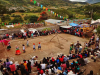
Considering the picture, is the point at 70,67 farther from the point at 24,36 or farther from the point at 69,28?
the point at 69,28

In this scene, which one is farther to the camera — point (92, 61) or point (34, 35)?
point (34, 35)

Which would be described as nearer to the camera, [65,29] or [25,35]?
[25,35]

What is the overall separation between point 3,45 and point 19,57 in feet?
15.1

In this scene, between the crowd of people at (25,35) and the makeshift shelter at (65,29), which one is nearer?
the crowd of people at (25,35)

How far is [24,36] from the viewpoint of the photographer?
17.2 m

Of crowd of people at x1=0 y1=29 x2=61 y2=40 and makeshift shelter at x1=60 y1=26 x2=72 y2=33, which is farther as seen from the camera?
makeshift shelter at x1=60 y1=26 x2=72 y2=33

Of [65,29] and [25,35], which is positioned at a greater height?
[65,29]

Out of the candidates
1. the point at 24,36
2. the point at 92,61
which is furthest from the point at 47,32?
the point at 92,61

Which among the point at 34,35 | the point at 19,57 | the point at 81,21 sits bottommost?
the point at 19,57

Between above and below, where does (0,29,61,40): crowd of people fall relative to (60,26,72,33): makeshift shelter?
below

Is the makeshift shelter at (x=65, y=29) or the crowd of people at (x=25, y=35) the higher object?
the makeshift shelter at (x=65, y=29)

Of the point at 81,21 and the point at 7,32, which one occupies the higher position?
the point at 81,21

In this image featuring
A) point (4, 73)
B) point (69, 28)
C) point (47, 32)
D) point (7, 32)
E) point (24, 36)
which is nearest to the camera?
point (4, 73)

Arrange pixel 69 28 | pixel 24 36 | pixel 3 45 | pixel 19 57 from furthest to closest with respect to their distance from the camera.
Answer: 1. pixel 69 28
2. pixel 24 36
3. pixel 3 45
4. pixel 19 57
